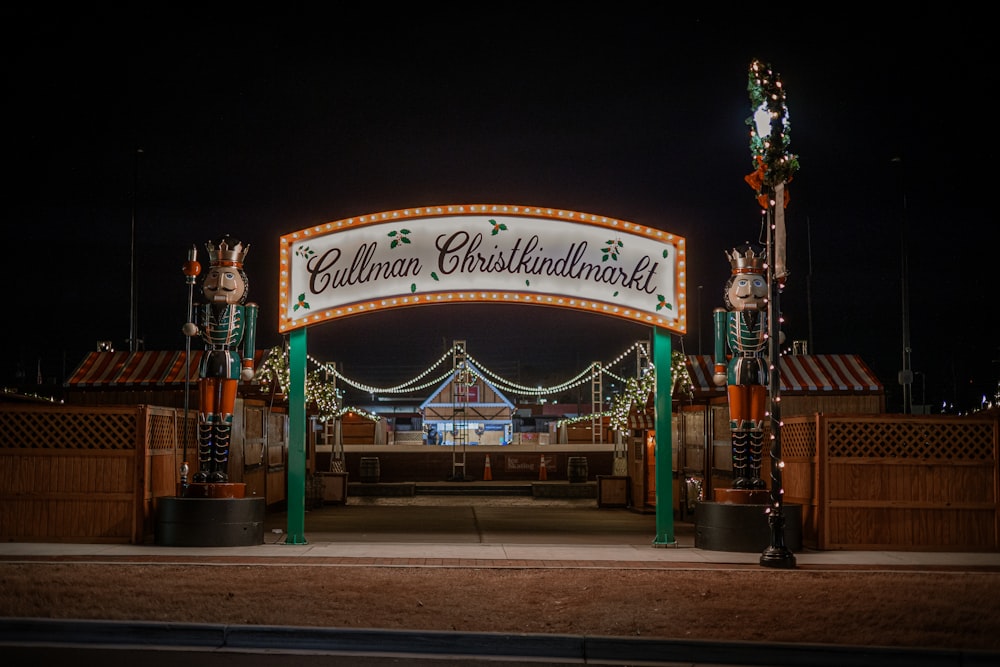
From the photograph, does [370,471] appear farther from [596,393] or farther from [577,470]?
[596,393]

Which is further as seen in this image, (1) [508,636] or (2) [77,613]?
(2) [77,613]

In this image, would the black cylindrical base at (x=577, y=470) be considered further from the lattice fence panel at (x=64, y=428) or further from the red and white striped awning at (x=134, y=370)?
the lattice fence panel at (x=64, y=428)

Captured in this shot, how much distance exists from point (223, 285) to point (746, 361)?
758 centimetres

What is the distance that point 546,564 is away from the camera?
1279 centimetres

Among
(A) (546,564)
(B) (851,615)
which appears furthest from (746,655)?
(A) (546,564)

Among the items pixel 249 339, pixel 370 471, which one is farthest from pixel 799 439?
pixel 370 471

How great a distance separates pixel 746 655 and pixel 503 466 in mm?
31906

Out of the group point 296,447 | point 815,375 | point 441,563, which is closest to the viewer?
point 441,563

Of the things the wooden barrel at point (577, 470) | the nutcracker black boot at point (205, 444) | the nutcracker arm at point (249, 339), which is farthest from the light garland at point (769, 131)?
the wooden barrel at point (577, 470)

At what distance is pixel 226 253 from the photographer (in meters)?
15.1

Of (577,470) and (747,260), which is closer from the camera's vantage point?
(747,260)

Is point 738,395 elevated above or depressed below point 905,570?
above

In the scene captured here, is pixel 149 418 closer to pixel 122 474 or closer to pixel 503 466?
pixel 122 474

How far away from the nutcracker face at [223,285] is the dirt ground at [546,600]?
4361 mm
